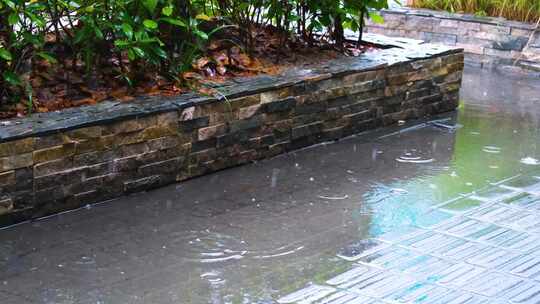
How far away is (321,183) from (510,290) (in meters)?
1.61

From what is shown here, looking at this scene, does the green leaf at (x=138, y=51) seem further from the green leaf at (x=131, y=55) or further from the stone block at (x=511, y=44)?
the stone block at (x=511, y=44)

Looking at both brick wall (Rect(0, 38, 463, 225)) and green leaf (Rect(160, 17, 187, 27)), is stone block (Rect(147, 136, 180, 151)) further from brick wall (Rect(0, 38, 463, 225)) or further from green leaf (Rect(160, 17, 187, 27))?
green leaf (Rect(160, 17, 187, 27))

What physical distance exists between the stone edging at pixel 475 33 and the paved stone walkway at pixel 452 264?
4.06 metres

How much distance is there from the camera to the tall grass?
8.95 m

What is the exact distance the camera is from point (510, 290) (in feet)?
12.9

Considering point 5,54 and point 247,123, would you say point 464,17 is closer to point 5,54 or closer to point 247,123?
point 247,123

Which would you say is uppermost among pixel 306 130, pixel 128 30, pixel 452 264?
pixel 128 30

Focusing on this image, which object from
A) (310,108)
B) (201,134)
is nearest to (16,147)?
(201,134)

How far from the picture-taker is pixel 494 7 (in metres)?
9.23

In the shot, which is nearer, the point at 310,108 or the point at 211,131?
the point at 211,131

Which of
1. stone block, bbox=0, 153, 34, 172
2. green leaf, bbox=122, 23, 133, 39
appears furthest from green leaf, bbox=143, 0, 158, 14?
stone block, bbox=0, 153, 34, 172

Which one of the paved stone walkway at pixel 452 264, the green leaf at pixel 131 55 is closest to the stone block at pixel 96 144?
the green leaf at pixel 131 55

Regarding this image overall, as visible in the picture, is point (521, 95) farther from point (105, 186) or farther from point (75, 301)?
point (75, 301)

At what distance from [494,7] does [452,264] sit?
18.3 feet
